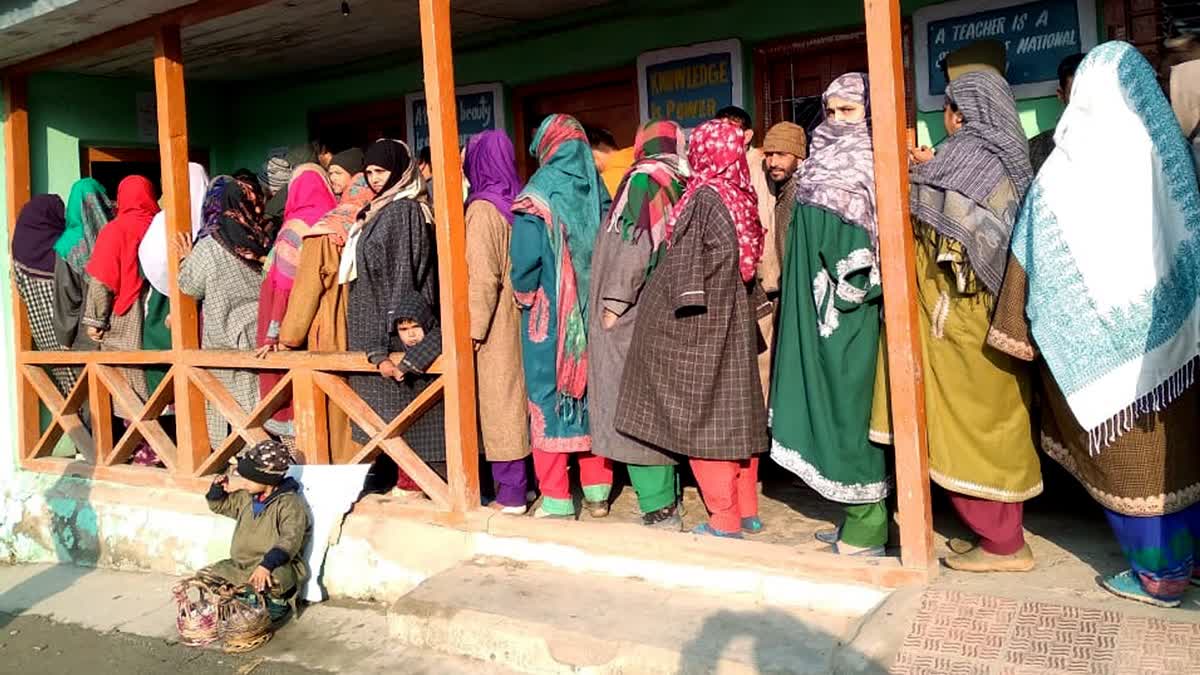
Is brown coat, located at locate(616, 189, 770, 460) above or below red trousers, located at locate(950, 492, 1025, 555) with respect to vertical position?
above

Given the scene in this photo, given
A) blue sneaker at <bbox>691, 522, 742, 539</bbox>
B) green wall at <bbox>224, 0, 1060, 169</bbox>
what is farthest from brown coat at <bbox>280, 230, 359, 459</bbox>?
green wall at <bbox>224, 0, 1060, 169</bbox>

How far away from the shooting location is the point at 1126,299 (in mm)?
3033

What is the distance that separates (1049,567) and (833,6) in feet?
9.60

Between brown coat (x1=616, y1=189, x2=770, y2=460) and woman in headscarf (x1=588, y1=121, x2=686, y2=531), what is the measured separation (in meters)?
0.14

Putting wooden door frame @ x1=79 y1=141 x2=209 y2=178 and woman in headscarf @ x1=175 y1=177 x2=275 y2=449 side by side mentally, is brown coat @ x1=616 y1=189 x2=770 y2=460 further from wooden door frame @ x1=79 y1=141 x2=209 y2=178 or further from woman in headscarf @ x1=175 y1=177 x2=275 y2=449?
wooden door frame @ x1=79 y1=141 x2=209 y2=178

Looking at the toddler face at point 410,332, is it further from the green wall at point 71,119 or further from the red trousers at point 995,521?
the green wall at point 71,119

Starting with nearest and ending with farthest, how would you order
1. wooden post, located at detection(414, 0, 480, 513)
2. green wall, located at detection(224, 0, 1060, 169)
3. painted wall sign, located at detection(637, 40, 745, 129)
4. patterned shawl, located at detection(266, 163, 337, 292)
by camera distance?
wooden post, located at detection(414, 0, 480, 513) → patterned shawl, located at detection(266, 163, 337, 292) → green wall, located at detection(224, 0, 1060, 169) → painted wall sign, located at detection(637, 40, 745, 129)

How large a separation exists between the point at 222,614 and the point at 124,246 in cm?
244

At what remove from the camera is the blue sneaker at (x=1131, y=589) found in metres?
3.12

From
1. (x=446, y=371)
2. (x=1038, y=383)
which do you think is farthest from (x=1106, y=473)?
(x=446, y=371)

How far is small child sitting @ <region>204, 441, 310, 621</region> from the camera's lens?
14.6 ft

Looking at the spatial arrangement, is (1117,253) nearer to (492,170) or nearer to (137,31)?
(492,170)

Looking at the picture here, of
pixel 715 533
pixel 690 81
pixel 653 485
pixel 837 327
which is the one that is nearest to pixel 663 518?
pixel 653 485

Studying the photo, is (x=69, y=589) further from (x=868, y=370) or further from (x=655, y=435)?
(x=868, y=370)
